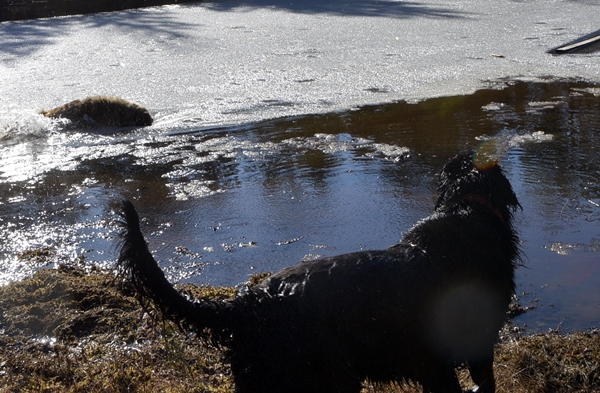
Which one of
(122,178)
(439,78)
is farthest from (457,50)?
(122,178)

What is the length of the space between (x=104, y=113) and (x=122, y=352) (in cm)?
727

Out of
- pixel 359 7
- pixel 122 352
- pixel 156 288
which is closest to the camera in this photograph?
pixel 156 288

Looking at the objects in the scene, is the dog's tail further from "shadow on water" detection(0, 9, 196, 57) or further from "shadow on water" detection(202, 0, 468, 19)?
"shadow on water" detection(202, 0, 468, 19)

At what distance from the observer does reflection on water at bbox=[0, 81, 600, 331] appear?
5.44 metres

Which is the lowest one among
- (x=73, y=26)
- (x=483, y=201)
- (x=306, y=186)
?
(x=306, y=186)

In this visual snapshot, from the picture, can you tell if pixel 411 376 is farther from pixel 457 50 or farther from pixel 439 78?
pixel 457 50

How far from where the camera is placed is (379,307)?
2844mm

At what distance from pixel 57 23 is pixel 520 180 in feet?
52.6

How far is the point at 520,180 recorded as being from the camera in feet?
22.4

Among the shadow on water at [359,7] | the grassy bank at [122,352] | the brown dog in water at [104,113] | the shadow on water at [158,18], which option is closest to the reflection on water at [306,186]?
the brown dog in water at [104,113]

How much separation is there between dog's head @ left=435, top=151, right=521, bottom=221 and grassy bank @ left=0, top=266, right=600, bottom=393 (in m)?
1.04

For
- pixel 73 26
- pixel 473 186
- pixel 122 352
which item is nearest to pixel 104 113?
pixel 122 352

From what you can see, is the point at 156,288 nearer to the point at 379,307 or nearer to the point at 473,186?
the point at 379,307

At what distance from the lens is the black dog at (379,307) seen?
2.63 metres
